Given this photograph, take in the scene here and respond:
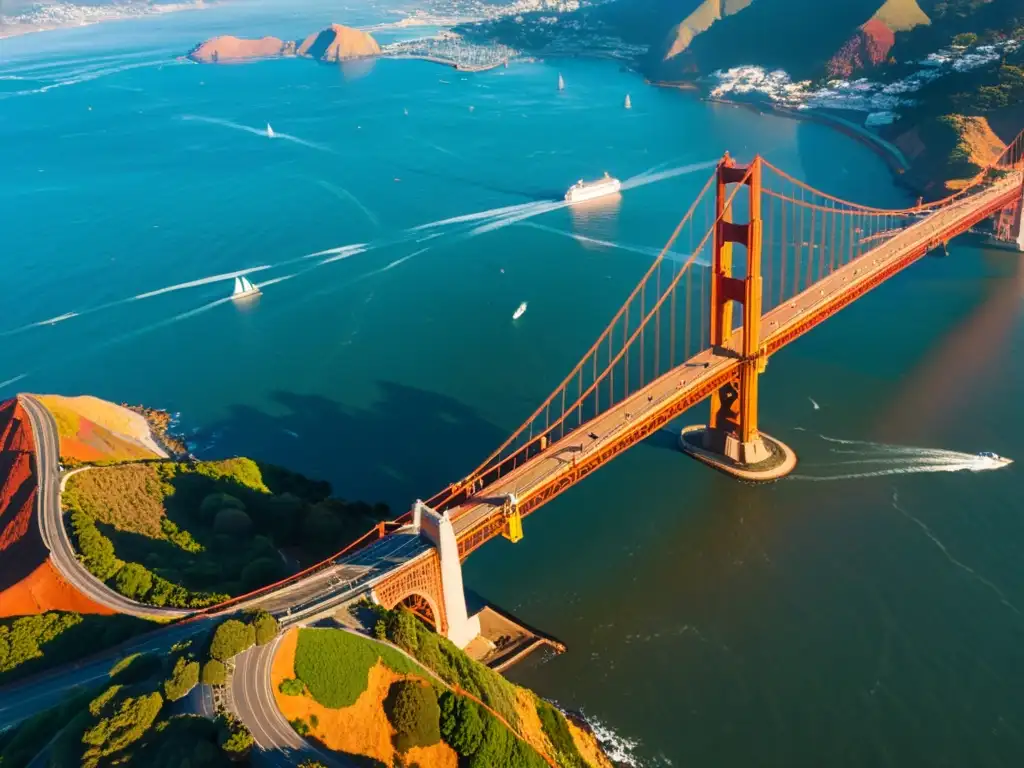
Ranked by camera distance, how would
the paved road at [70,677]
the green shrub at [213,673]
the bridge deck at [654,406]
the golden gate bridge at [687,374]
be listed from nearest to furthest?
1. the green shrub at [213,673]
2. the paved road at [70,677]
3. the golden gate bridge at [687,374]
4. the bridge deck at [654,406]

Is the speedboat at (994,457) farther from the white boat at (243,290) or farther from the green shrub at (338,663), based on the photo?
the white boat at (243,290)

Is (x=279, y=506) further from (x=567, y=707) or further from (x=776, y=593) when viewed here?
(x=776, y=593)

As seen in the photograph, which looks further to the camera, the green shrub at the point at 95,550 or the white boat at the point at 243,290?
the white boat at the point at 243,290

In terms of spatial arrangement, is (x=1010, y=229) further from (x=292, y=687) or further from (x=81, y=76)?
(x=81, y=76)

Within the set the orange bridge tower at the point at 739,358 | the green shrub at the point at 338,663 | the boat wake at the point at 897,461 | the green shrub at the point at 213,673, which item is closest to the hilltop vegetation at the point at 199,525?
the green shrub at the point at 338,663

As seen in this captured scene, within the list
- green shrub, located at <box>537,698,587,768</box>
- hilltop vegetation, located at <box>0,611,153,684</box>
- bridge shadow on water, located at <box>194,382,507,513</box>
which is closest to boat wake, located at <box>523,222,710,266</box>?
bridge shadow on water, located at <box>194,382,507,513</box>

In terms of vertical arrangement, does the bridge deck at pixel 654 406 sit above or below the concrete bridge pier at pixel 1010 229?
above

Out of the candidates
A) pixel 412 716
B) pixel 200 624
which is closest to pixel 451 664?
pixel 412 716
